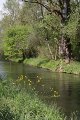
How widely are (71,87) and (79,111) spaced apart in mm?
10052

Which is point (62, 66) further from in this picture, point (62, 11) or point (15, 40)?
point (15, 40)

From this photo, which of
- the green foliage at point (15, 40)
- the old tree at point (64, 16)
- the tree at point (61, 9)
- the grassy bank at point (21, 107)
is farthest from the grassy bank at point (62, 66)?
the grassy bank at point (21, 107)

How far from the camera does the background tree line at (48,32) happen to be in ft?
147

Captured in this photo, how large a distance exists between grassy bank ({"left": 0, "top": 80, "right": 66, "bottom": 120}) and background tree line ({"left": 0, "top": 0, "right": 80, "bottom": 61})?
81.4 ft

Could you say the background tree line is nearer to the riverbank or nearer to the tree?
the tree

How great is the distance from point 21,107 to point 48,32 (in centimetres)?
3408

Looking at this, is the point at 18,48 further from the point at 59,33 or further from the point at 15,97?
the point at 15,97

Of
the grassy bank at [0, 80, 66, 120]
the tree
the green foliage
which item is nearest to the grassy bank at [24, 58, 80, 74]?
the tree

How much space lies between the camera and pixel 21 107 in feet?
49.8

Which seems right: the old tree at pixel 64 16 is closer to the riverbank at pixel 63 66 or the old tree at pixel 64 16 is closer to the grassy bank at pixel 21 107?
the riverbank at pixel 63 66

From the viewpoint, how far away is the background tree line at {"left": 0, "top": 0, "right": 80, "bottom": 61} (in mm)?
44844

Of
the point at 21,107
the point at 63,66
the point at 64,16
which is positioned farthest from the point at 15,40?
the point at 21,107

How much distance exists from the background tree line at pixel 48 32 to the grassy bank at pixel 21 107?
24801 mm

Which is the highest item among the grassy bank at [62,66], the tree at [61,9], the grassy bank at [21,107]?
the tree at [61,9]
